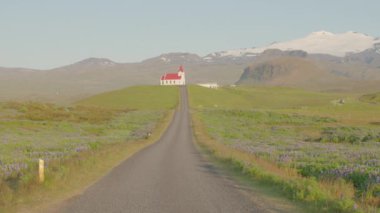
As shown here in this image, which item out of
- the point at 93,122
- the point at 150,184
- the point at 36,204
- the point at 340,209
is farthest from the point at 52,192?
the point at 93,122

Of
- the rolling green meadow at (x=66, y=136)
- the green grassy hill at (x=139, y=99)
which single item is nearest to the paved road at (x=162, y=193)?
the rolling green meadow at (x=66, y=136)

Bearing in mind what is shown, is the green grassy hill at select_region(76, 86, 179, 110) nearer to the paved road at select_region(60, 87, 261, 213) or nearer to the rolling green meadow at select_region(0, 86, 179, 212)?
the rolling green meadow at select_region(0, 86, 179, 212)

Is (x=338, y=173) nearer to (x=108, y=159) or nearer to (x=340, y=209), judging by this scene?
(x=340, y=209)

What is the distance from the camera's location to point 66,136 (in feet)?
190

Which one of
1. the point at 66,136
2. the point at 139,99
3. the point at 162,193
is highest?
the point at 162,193

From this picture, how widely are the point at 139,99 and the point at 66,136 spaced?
110 m

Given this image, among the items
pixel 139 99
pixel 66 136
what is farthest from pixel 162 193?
pixel 139 99

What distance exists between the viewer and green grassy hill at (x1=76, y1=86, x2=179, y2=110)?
152750 millimetres

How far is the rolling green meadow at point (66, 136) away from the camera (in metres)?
20.6

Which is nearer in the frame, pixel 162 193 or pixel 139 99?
pixel 162 193

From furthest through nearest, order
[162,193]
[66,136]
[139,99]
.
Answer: [139,99] < [66,136] < [162,193]

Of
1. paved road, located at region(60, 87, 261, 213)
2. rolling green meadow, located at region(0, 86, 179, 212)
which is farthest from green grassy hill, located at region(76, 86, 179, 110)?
paved road, located at region(60, 87, 261, 213)

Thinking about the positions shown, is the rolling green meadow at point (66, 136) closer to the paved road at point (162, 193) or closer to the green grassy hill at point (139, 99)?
the green grassy hill at point (139, 99)

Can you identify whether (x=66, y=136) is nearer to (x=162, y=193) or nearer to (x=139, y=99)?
(x=162, y=193)
